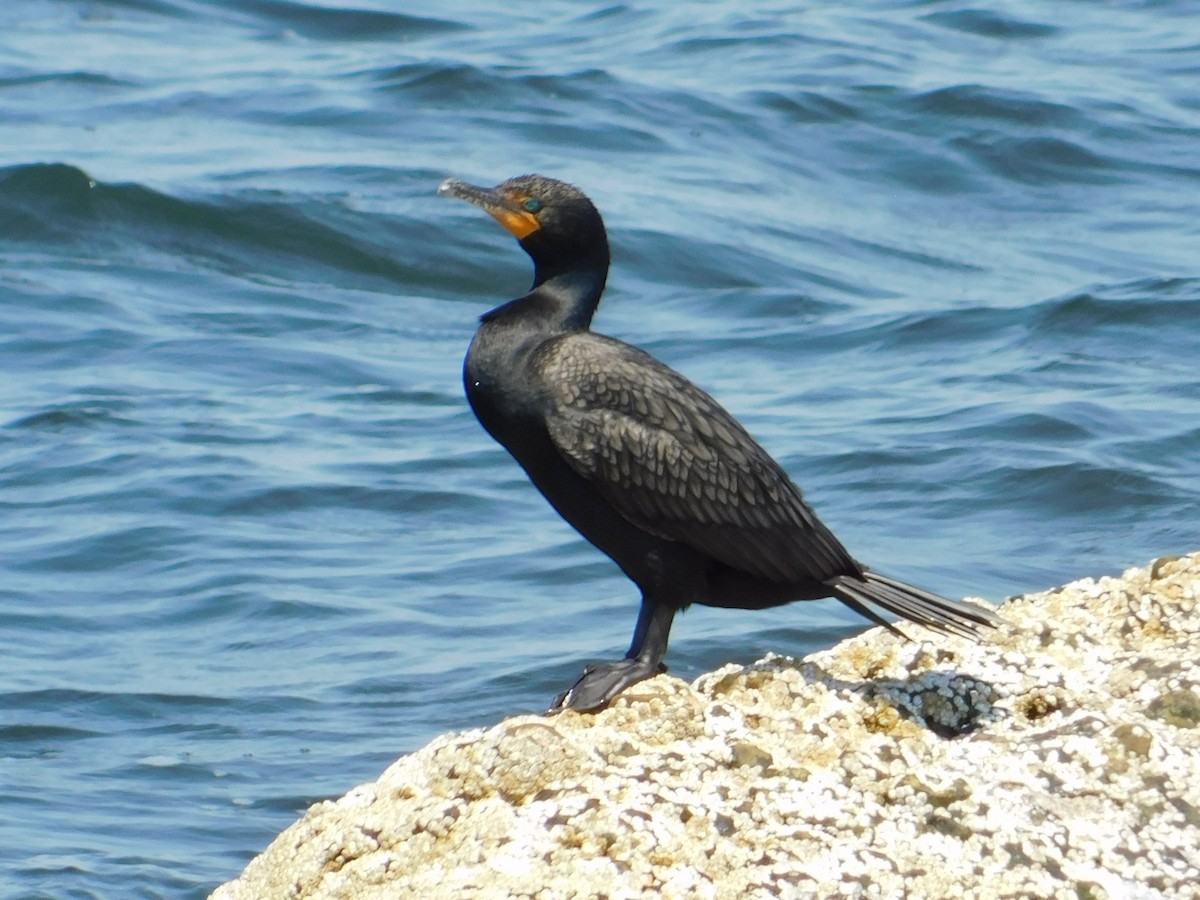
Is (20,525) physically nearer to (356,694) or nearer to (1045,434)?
(356,694)

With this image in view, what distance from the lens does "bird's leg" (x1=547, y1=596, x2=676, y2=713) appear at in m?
4.08

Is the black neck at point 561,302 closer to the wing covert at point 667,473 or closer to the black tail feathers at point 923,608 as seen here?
the wing covert at point 667,473

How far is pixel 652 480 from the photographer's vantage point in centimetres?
438

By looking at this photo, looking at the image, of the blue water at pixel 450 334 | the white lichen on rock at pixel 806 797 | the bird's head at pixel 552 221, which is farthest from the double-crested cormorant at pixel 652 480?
the blue water at pixel 450 334

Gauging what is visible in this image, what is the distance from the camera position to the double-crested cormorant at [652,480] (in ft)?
14.3

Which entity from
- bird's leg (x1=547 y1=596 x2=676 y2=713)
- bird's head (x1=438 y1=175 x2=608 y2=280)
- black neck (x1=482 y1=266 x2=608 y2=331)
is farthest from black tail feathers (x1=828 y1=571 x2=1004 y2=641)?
bird's head (x1=438 y1=175 x2=608 y2=280)

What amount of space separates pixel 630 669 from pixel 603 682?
0.09m

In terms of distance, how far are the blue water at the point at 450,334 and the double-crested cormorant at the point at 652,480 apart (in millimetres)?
2262

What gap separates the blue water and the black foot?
89.0 inches

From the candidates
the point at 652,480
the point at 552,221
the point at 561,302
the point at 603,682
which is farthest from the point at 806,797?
the point at 552,221

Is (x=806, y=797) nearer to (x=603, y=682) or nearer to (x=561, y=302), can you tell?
(x=603, y=682)

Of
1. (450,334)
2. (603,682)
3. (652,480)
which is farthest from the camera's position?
(450,334)

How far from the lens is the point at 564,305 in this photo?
468 centimetres

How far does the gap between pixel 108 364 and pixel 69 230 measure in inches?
81.6
